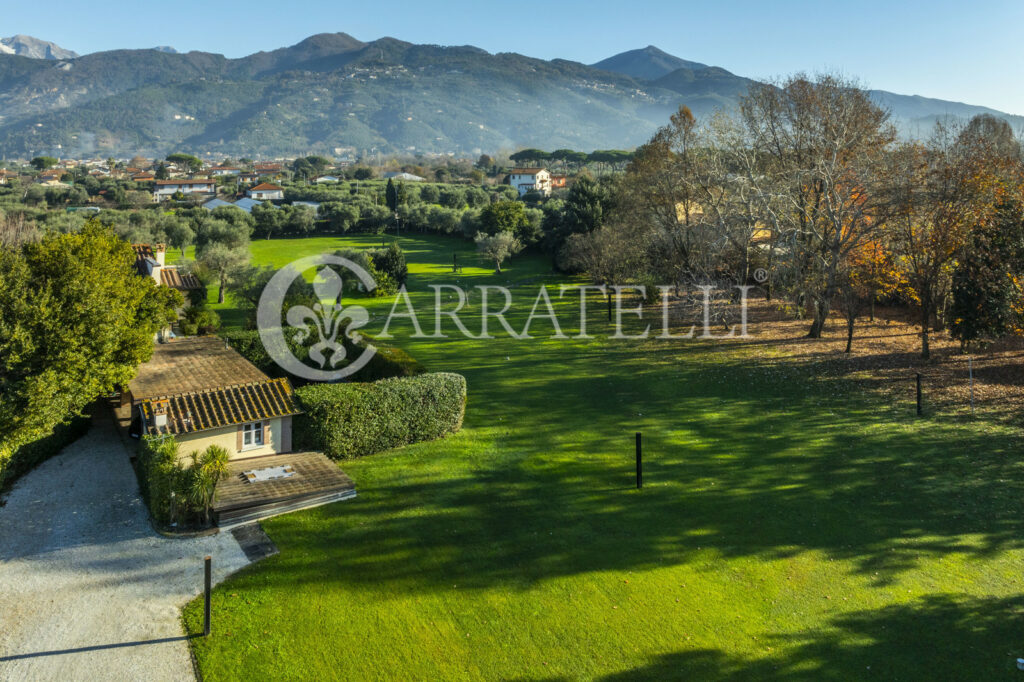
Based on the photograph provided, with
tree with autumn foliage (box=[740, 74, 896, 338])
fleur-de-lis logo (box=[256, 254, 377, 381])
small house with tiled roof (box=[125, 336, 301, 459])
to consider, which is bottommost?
small house with tiled roof (box=[125, 336, 301, 459])

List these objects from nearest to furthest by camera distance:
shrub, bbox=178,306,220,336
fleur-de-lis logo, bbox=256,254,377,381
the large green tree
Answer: the large green tree
fleur-de-lis logo, bbox=256,254,377,381
shrub, bbox=178,306,220,336

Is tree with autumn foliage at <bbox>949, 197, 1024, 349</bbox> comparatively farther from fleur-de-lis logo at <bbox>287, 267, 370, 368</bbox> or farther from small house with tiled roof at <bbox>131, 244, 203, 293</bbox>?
small house with tiled roof at <bbox>131, 244, 203, 293</bbox>

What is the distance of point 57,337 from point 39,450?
291 centimetres

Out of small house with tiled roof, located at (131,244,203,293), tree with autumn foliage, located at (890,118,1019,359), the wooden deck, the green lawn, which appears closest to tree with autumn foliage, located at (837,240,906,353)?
tree with autumn foliage, located at (890,118,1019,359)

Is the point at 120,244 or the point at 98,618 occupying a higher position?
the point at 120,244

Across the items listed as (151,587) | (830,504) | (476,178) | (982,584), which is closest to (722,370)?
(830,504)

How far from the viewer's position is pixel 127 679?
838 centimetres

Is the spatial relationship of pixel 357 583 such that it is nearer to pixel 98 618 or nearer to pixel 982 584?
pixel 98 618

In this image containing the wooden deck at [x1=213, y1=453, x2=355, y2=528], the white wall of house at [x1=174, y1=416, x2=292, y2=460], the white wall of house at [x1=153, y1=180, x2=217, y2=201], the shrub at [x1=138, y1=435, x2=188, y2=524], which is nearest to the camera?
the shrub at [x1=138, y1=435, x2=188, y2=524]

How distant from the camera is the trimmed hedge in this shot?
15.4 m

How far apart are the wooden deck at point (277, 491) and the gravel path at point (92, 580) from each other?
58 centimetres

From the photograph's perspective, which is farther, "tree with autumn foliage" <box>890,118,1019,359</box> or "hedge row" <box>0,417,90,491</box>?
"tree with autumn foliage" <box>890,118,1019,359</box>

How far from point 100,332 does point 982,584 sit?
715 inches

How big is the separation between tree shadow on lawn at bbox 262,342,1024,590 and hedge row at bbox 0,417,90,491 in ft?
22.1
